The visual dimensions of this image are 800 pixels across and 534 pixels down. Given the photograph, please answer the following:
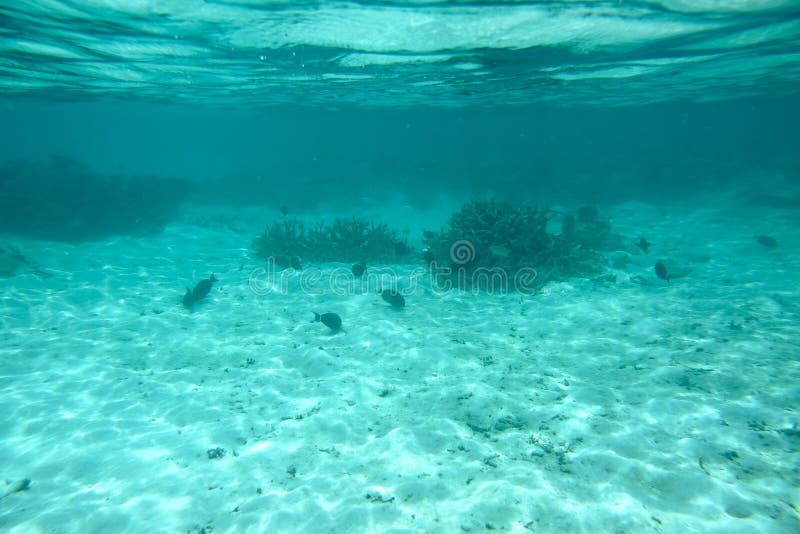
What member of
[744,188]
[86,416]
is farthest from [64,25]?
[744,188]

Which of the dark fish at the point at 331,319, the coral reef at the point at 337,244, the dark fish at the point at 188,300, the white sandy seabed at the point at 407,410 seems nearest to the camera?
the white sandy seabed at the point at 407,410

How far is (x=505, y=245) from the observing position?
444 inches

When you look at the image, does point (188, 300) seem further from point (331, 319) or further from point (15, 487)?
point (15, 487)

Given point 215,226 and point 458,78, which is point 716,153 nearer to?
point 458,78

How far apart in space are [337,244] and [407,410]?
380 inches

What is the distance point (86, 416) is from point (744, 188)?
108ft

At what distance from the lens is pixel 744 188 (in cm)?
2448

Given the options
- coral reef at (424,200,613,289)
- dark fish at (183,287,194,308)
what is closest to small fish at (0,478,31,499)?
dark fish at (183,287,194,308)

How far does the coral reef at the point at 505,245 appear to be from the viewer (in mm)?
11531

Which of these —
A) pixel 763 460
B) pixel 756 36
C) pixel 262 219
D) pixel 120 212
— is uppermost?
pixel 756 36

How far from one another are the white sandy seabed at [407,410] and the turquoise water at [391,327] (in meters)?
0.04

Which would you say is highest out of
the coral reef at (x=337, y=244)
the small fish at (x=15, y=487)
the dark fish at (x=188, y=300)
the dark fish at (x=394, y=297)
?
the small fish at (x=15, y=487)

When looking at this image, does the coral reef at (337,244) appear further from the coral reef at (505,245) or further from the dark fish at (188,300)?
the dark fish at (188,300)

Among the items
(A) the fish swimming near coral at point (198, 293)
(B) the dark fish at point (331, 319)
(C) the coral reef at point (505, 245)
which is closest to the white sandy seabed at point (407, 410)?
(B) the dark fish at point (331, 319)
